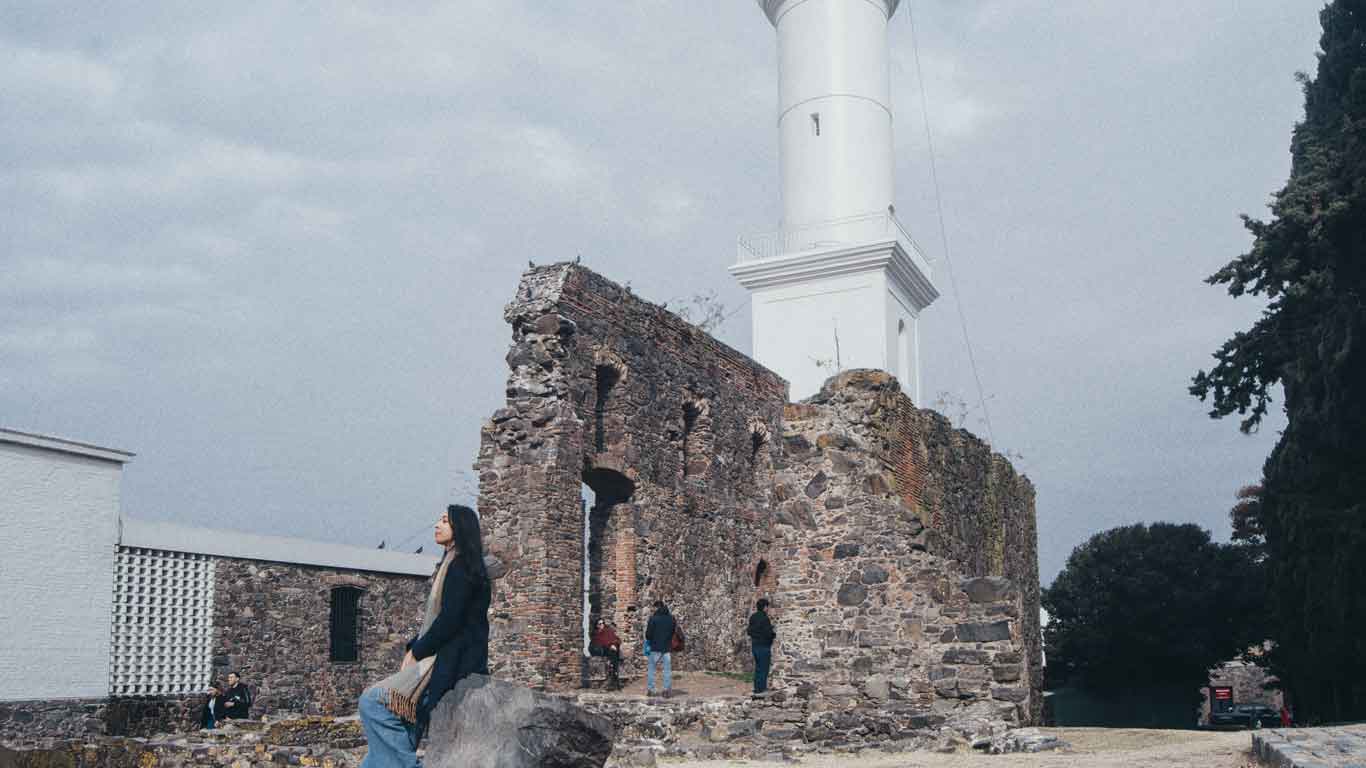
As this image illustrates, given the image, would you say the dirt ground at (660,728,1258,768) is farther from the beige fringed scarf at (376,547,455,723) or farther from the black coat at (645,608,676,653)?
the beige fringed scarf at (376,547,455,723)

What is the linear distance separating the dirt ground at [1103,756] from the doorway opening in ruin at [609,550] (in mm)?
6256

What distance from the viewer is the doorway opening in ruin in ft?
55.8

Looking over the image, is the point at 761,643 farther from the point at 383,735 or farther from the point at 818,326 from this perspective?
the point at 818,326

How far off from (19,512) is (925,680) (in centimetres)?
1208

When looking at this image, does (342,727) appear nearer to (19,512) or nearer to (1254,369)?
(19,512)

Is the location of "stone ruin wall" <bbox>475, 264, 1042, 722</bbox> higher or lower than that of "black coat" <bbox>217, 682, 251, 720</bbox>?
higher

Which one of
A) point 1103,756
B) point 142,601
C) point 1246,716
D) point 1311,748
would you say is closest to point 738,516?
point 142,601

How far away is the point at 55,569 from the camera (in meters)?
17.4

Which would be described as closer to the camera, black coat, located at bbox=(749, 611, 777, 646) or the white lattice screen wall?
black coat, located at bbox=(749, 611, 777, 646)

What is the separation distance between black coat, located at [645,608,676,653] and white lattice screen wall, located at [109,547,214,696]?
809 centimetres

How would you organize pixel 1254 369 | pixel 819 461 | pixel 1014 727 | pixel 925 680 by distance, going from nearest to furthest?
pixel 1014 727
pixel 925 680
pixel 819 461
pixel 1254 369

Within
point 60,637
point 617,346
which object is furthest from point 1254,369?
point 60,637

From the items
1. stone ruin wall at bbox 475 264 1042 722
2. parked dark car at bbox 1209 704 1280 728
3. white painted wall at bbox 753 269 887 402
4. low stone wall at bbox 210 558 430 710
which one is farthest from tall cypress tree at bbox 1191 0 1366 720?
parked dark car at bbox 1209 704 1280 728

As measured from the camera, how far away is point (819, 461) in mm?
12281
